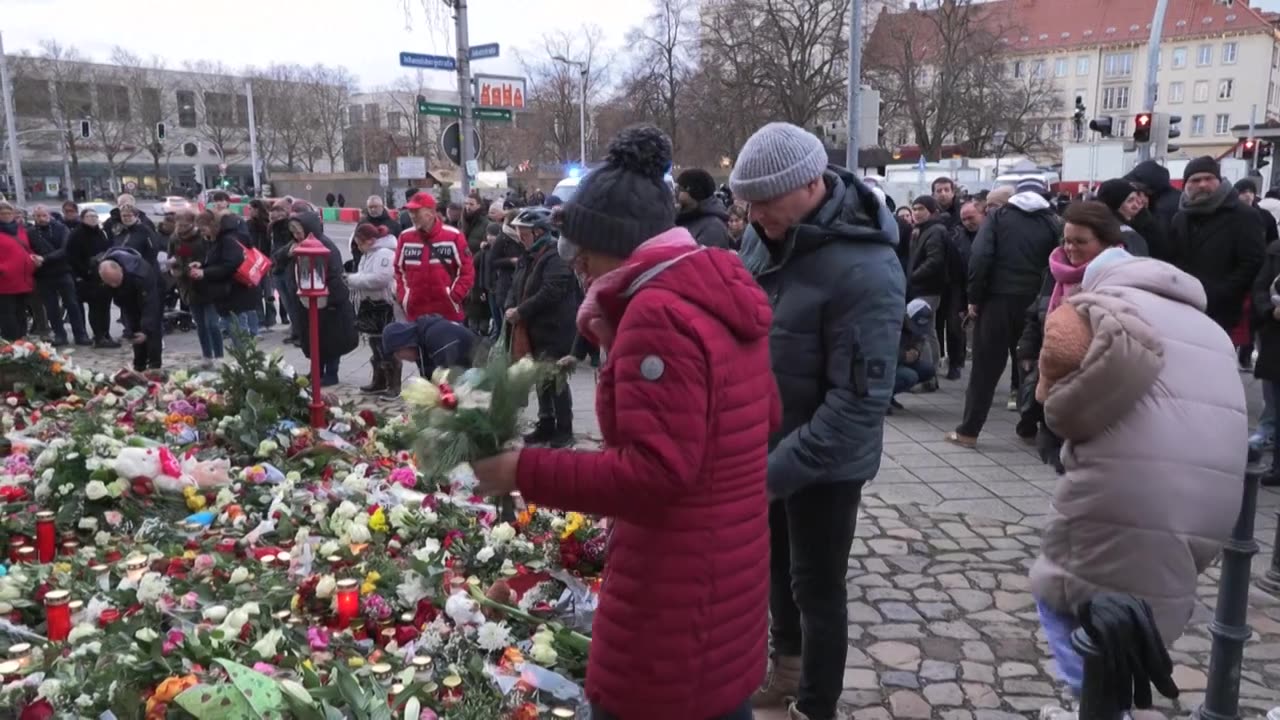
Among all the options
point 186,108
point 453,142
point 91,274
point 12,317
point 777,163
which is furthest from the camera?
point 186,108

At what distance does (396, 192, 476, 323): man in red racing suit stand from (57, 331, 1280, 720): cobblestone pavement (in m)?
4.03

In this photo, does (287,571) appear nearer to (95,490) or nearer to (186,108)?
(95,490)

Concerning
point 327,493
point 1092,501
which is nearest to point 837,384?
point 1092,501

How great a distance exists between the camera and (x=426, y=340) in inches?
288

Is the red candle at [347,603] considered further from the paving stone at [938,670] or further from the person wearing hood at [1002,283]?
the person wearing hood at [1002,283]

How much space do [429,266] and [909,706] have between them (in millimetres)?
6027

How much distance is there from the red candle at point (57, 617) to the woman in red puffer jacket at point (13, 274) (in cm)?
1026

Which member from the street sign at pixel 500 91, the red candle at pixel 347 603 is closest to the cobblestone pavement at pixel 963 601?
the red candle at pixel 347 603

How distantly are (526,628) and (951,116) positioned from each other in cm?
4798

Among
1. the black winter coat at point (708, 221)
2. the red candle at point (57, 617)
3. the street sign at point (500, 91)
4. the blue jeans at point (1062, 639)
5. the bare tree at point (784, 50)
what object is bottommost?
the red candle at point (57, 617)

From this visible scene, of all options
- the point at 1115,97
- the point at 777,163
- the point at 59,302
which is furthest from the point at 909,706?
the point at 1115,97

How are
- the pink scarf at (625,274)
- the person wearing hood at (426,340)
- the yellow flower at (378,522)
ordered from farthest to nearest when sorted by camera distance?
the person wearing hood at (426,340) → the yellow flower at (378,522) → the pink scarf at (625,274)

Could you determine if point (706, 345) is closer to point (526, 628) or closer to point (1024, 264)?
point (526, 628)

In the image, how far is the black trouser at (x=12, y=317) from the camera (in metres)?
12.2
